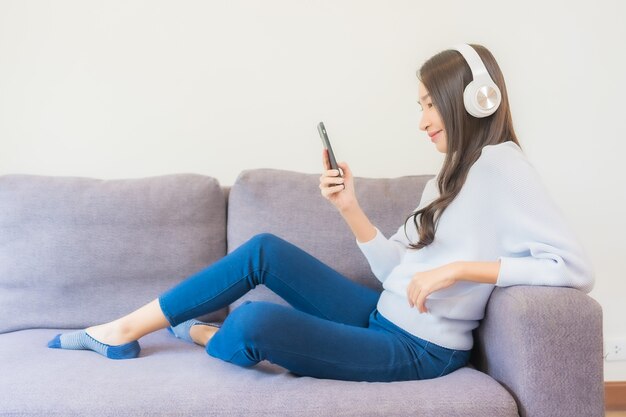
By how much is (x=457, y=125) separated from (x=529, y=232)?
311 mm

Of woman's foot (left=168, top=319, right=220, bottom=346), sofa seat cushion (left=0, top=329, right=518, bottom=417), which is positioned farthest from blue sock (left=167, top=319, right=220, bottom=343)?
sofa seat cushion (left=0, top=329, right=518, bottom=417)

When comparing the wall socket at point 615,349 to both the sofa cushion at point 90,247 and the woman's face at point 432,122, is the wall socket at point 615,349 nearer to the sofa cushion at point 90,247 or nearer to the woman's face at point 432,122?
the woman's face at point 432,122

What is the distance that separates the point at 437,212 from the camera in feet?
4.44

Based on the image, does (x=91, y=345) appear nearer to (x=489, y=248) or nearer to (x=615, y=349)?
(x=489, y=248)

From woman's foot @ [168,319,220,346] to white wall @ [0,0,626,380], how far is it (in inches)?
24.6

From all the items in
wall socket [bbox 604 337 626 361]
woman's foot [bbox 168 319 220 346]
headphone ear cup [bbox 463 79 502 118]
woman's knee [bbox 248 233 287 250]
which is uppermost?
headphone ear cup [bbox 463 79 502 118]

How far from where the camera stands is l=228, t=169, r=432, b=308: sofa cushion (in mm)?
1639

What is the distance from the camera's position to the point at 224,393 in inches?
43.9

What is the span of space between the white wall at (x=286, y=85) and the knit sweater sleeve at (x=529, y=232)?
0.82 metres

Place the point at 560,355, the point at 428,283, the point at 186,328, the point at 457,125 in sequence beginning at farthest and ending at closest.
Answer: the point at 186,328, the point at 457,125, the point at 428,283, the point at 560,355

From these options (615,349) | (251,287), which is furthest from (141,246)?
(615,349)

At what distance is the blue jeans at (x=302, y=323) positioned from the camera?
1161 millimetres

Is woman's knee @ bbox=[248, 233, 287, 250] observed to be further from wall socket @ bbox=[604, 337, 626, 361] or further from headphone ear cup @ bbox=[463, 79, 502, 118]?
wall socket @ bbox=[604, 337, 626, 361]

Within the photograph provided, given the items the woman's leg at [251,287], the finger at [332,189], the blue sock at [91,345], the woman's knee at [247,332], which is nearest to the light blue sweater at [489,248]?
the woman's leg at [251,287]
